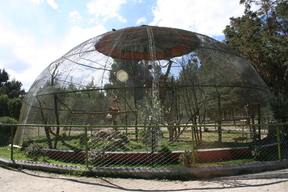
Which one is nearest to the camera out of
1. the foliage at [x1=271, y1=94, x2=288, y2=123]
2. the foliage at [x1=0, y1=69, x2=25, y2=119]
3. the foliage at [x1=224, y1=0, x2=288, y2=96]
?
the foliage at [x1=271, y1=94, x2=288, y2=123]

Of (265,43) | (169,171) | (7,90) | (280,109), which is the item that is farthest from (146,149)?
(7,90)

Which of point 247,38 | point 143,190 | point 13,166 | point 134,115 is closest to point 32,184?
point 13,166

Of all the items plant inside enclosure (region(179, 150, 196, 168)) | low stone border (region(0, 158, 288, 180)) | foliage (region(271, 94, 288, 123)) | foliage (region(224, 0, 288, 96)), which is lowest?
low stone border (region(0, 158, 288, 180))

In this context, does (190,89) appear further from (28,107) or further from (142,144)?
(28,107)

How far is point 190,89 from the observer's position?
24.0 feet

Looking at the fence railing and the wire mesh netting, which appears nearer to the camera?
the fence railing

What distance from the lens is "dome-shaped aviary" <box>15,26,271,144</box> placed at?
289 inches

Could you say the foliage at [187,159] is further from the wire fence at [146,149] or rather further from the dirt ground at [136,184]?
the dirt ground at [136,184]

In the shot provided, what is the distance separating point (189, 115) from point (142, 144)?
2.51 meters

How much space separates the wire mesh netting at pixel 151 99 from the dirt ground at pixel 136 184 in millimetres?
1382

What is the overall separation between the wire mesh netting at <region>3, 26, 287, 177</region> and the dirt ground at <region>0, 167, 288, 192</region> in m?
1.38

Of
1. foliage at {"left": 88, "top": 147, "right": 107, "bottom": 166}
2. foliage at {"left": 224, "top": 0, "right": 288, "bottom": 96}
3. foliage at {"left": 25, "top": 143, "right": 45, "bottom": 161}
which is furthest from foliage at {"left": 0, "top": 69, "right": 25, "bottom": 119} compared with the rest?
foliage at {"left": 224, "top": 0, "right": 288, "bottom": 96}

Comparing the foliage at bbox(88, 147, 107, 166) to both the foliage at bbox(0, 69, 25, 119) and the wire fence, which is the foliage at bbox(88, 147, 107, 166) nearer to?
the wire fence

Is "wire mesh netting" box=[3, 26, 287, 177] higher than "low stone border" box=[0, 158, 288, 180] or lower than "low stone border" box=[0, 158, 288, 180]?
higher
